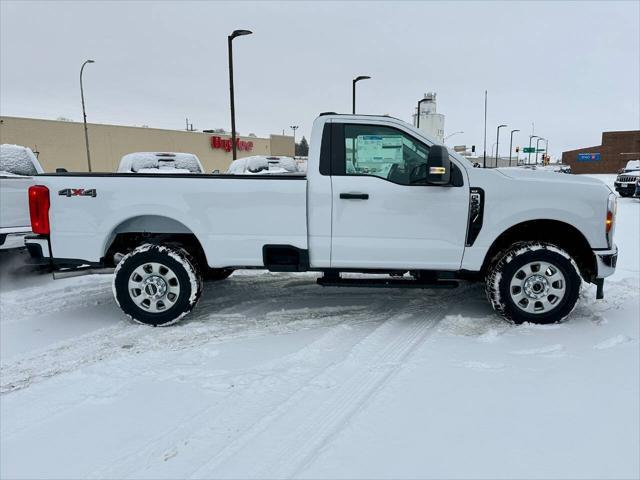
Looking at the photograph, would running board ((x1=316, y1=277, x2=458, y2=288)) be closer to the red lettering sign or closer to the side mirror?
the side mirror

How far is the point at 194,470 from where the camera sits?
8.66ft

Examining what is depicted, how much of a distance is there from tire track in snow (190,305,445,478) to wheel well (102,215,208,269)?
2.18m

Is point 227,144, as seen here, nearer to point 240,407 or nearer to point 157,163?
point 157,163

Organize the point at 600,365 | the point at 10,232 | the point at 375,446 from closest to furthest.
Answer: the point at 375,446
the point at 600,365
the point at 10,232

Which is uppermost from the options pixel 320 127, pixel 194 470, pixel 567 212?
pixel 320 127

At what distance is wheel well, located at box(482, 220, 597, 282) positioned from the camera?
4.89 meters

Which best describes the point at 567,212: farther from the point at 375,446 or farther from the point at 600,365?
the point at 375,446

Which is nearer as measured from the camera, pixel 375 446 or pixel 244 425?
pixel 375 446

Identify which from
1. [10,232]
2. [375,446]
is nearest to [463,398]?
[375,446]

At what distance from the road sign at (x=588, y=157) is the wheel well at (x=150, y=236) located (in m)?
84.9

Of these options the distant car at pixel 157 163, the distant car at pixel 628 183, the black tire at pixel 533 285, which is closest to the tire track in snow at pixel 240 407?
the black tire at pixel 533 285

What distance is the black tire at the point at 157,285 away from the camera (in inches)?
192

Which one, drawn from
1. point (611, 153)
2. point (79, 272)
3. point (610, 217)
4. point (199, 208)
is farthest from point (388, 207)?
point (611, 153)

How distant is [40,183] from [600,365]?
531cm
